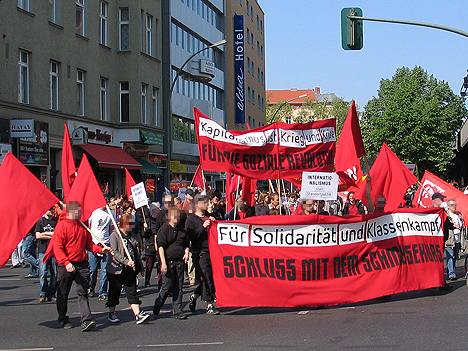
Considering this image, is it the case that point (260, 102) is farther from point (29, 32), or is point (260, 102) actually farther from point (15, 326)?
point (15, 326)

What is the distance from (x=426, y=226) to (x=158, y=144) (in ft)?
78.4

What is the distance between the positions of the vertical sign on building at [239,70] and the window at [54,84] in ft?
96.1

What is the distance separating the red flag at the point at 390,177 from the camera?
12461mm

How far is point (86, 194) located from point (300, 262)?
320cm

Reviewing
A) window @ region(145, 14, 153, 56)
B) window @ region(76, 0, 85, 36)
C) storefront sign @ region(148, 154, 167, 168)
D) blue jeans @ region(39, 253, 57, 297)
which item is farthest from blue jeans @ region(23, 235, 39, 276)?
window @ region(145, 14, 153, 56)

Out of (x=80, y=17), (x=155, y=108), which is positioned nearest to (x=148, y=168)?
(x=155, y=108)

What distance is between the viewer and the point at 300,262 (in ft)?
32.5

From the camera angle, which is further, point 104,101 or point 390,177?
point 104,101

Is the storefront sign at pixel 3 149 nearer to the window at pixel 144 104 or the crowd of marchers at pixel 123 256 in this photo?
the crowd of marchers at pixel 123 256

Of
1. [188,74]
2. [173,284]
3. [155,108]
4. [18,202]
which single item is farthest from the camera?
[188,74]

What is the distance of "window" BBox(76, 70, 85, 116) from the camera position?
2784cm

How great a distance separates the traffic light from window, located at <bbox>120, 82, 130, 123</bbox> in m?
16.9

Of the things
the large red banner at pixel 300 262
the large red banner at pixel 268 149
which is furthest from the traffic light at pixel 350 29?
the large red banner at pixel 300 262

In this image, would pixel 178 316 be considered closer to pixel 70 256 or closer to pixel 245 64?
pixel 70 256
